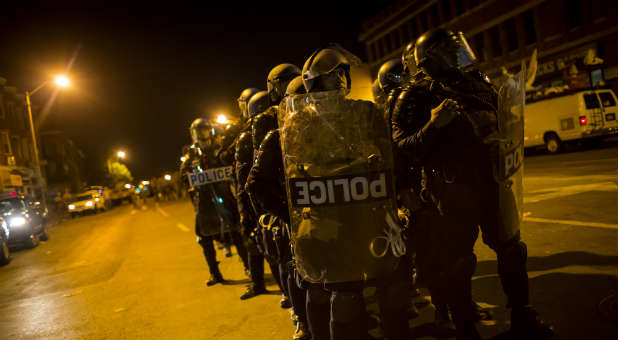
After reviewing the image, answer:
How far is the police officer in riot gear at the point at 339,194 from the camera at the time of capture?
88.6 inches

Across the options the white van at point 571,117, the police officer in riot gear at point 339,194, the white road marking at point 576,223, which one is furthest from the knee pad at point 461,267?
the white van at point 571,117

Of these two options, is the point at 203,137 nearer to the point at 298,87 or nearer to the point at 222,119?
the point at 298,87

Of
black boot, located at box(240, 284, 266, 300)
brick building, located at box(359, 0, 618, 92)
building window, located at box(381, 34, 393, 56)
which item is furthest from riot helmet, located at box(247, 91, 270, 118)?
building window, located at box(381, 34, 393, 56)

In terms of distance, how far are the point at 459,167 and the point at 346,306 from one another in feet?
3.55

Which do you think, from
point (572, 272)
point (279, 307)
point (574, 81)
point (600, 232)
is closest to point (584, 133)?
point (574, 81)

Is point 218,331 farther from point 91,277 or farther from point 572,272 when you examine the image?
point 91,277

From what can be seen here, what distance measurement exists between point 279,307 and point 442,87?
2.83 meters

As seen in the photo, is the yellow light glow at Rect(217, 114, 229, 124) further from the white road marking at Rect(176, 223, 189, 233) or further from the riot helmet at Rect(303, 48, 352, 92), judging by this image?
the riot helmet at Rect(303, 48, 352, 92)

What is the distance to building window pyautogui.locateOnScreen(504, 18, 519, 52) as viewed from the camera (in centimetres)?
2978

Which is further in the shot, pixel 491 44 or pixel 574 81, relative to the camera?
pixel 491 44

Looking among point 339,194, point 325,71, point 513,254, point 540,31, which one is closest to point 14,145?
point 540,31

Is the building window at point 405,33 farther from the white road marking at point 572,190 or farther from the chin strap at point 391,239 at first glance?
the chin strap at point 391,239

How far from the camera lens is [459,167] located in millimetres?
2732

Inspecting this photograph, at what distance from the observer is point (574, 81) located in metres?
25.0
